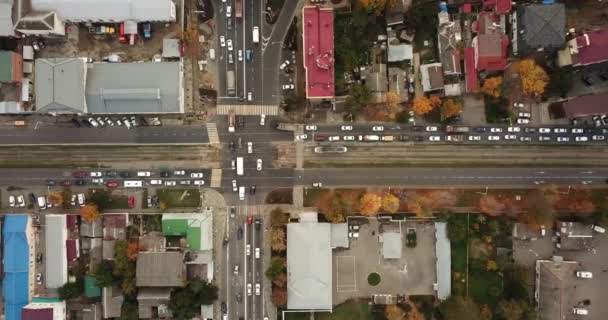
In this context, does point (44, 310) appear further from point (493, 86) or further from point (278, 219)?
point (493, 86)

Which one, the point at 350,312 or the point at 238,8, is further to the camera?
the point at 350,312

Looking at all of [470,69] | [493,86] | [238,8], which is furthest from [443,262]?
[238,8]

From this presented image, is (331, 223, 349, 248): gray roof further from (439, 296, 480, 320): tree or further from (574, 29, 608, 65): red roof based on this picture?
(574, 29, 608, 65): red roof

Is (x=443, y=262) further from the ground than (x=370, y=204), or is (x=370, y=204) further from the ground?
(x=370, y=204)

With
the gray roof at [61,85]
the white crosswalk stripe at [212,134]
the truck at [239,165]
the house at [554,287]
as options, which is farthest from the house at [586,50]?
the gray roof at [61,85]

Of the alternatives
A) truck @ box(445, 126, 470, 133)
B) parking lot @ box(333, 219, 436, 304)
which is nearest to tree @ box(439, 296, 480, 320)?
parking lot @ box(333, 219, 436, 304)

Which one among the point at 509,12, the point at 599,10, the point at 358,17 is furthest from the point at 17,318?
the point at 599,10

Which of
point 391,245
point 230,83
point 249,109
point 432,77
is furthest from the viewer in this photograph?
point 249,109
